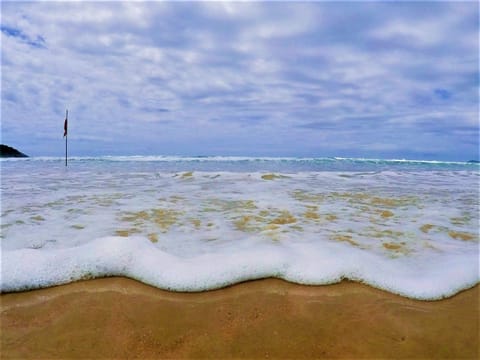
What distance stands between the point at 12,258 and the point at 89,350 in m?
1.42

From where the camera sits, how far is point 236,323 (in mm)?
1942

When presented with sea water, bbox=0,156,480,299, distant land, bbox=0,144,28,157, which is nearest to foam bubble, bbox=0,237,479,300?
sea water, bbox=0,156,480,299

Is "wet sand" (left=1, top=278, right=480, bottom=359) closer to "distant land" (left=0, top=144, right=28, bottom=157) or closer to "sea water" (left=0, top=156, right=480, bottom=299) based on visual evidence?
"sea water" (left=0, top=156, right=480, bottom=299)

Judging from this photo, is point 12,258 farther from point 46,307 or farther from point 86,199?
point 86,199

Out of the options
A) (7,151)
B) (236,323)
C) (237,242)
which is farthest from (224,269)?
(7,151)

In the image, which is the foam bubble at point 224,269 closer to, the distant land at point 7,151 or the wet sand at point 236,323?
the wet sand at point 236,323

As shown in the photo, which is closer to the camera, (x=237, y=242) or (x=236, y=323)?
(x=236, y=323)

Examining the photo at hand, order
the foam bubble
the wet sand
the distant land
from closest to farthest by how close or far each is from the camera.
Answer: the wet sand < the foam bubble < the distant land

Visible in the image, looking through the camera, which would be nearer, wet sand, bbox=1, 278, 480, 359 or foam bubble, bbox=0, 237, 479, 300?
wet sand, bbox=1, 278, 480, 359

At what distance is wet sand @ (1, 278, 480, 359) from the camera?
5.69 ft

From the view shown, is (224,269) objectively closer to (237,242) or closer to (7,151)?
(237,242)

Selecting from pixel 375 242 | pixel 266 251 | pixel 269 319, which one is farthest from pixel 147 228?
pixel 375 242

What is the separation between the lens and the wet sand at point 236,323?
173cm

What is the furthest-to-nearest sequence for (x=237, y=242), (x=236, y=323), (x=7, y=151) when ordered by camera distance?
(x=7, y=151)
(x=237, y=242)
(x=236, y=323)
